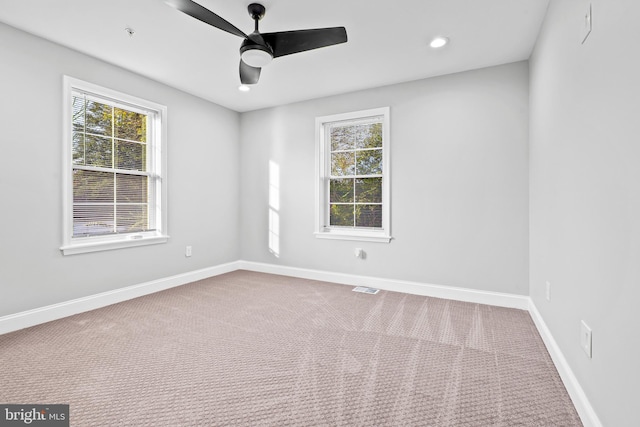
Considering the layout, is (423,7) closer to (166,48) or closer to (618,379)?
(166,48)

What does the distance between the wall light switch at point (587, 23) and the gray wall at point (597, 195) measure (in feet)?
0.14

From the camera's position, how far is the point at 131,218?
362 cm

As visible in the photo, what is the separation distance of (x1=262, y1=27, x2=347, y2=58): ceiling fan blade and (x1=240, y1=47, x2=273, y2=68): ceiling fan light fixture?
0.28 feet

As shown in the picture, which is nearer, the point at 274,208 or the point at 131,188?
the point at 131,188

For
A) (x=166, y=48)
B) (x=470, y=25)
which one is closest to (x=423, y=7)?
(x=470, y=25)

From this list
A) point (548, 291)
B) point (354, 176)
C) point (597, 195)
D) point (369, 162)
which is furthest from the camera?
point (354, 176)

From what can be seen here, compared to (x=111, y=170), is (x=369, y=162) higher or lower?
higher

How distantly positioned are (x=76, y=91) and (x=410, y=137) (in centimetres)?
358

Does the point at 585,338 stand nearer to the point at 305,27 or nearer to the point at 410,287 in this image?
the point at 410,287

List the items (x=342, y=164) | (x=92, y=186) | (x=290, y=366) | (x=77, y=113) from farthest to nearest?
(x=342, y=164), (x=92, y=186), (x=77, y=113), (x=290, y=366)

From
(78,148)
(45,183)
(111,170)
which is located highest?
(78,148)

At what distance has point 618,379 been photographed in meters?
1.17

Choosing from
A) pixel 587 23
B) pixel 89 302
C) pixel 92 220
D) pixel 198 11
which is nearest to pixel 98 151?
pixel 92 220

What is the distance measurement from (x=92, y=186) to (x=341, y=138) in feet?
9.75
